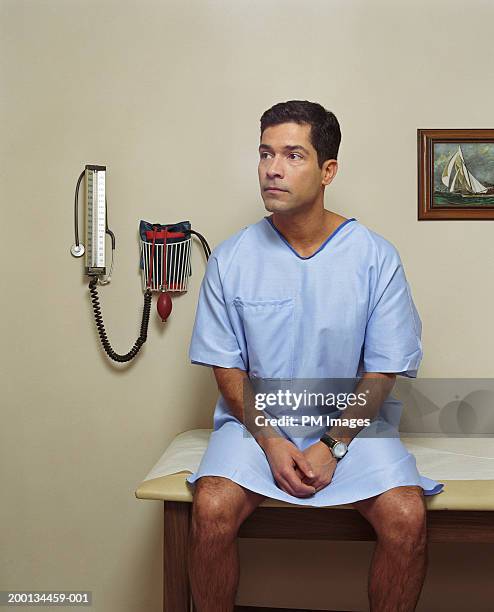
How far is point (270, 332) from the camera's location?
7.59 ft

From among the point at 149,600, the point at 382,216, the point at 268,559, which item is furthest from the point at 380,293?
the point at 149,600

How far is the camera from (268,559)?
2.90 metres

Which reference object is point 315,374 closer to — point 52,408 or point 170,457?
point 170,457

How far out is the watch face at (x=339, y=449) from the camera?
215 cm

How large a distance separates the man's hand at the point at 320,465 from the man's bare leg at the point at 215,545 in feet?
0.65

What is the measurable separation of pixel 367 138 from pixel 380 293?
0.77 m

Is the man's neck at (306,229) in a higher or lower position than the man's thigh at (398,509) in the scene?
higher

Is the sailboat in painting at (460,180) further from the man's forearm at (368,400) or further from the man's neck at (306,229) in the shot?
the man's forearm at (368,400)

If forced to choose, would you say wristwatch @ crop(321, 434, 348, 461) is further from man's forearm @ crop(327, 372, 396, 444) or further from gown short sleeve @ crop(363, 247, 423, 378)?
gown short sleeve @ crop(363, 247, 423, 378)

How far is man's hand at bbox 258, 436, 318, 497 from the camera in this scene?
6.71 ft

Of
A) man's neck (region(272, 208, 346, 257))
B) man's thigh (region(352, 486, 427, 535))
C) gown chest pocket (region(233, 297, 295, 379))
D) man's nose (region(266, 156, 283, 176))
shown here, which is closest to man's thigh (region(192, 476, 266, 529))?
man's thigh (region(352, 486, 427, 535))

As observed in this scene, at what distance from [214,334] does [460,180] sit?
3.61 feet

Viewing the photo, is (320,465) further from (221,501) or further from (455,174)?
(455,174)

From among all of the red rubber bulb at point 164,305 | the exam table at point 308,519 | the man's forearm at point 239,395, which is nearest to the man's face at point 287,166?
the man's forearm at point 239,395
